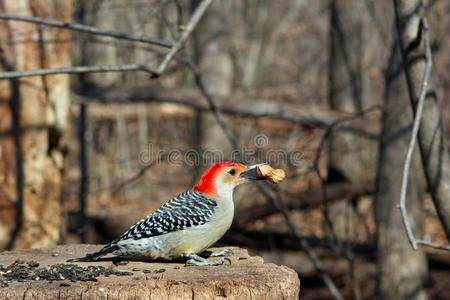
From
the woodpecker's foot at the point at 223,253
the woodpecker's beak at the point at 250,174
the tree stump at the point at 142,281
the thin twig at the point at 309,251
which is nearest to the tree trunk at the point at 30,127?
the thin twig at the point at 309,251

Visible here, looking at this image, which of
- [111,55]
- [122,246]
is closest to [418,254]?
[122,246]

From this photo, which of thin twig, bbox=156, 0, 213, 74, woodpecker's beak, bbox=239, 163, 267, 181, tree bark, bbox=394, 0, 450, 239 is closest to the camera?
tree bark, bbox=394, 0, 450, 239

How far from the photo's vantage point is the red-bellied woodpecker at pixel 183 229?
12.0ft

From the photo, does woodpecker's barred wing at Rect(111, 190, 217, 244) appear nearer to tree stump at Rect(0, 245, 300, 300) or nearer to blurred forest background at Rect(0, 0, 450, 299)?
tree stump at Rect(0, 245, 300, 300)

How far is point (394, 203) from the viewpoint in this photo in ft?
17.6

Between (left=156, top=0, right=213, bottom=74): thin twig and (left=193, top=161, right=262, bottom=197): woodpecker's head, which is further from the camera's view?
(left=193, top=161, right=262, bottom=197): woodpecker's head

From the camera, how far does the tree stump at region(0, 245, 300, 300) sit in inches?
112

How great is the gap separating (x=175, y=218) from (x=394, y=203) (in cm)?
255

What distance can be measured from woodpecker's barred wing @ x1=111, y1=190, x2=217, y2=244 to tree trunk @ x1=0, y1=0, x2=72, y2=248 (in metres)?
2.94

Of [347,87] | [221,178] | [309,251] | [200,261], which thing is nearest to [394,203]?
[309,251]

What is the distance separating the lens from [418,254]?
18.1 feet

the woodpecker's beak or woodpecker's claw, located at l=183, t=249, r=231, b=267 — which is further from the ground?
the woodpecker's beak

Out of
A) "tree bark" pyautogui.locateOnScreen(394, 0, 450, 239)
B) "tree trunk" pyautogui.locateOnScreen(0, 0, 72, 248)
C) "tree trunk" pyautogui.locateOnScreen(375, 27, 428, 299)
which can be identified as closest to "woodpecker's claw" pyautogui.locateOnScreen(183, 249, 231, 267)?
"tree bark" pyautogui.locateOnScreen(394, 0, 450, 239)

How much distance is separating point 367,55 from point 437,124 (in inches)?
225
